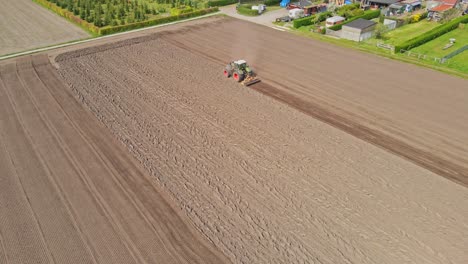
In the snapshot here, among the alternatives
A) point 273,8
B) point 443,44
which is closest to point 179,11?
point 273,8

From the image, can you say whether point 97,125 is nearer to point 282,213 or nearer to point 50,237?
point 50,237

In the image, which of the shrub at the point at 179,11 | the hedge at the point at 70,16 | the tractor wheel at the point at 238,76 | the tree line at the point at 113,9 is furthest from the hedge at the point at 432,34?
the hedge at the point at 70,16

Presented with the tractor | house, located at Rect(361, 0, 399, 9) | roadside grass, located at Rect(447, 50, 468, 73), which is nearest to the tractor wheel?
the tractor

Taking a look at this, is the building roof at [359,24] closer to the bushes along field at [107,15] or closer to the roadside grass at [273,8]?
the roadside grass at [273,8]

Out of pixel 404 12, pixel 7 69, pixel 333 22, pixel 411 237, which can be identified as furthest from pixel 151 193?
pixel 404 12

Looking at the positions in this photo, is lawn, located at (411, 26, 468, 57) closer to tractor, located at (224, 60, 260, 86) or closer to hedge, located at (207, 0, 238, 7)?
tractor, located at (224, 60, 260, 86)

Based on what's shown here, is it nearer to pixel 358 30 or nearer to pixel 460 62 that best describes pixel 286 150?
pixel 460 62
